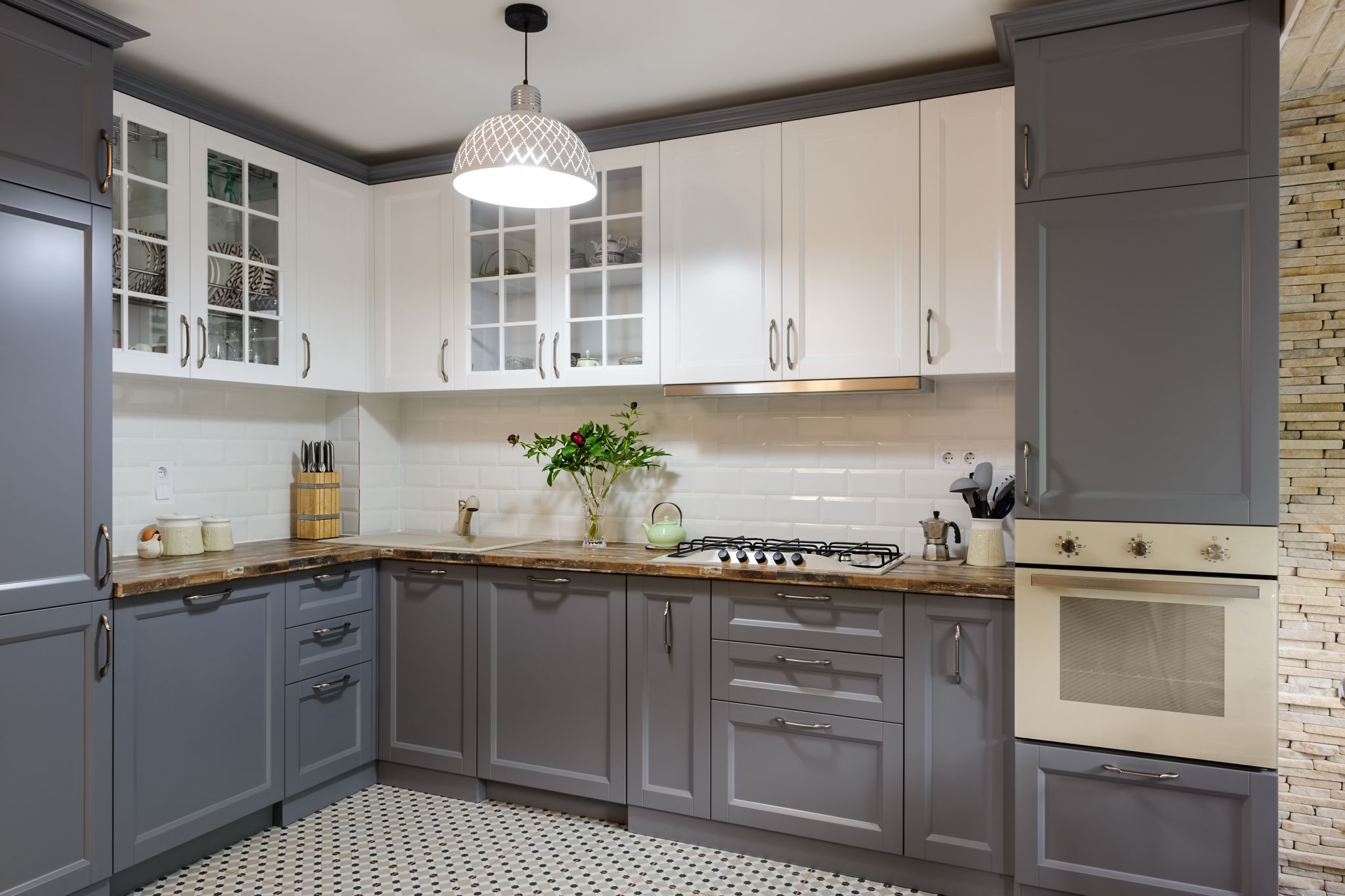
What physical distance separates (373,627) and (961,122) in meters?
2.82

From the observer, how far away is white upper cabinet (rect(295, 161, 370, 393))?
3385 millimetres

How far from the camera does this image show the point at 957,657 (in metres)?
2.48

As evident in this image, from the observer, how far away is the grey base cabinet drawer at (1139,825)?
2.16 meters

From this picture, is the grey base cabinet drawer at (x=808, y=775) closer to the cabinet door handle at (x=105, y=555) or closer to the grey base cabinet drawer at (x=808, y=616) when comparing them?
the grey base cabinet drawer at (x=808, y=616)

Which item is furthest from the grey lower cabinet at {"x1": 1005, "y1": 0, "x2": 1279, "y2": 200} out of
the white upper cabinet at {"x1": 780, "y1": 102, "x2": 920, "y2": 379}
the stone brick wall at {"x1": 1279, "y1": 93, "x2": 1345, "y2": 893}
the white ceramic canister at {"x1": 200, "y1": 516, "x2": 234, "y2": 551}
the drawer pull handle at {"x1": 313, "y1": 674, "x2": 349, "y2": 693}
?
the white ceramic canister at {"x1": 200, "y1": 516, "x2": 234, "y2": 551}

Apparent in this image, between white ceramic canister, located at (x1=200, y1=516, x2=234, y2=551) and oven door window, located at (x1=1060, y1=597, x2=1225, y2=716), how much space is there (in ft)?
9.39

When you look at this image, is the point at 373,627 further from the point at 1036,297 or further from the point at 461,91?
the point at 1036,297

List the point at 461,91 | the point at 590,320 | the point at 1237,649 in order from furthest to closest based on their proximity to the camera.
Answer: the point at 590,320 < the point at 461,91 < the point at 1237,649

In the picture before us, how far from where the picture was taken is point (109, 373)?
2418 millimetres

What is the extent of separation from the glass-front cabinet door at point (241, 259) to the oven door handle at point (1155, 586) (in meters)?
2.77

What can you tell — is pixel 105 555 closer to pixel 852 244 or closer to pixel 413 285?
pixel 413 285

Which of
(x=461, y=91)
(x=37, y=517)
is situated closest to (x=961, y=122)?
(x=461, y=91)

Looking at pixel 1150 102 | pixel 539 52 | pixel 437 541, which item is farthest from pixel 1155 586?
pixel 437 541

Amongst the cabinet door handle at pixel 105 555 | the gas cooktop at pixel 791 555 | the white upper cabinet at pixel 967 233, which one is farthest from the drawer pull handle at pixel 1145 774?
the cabinet door handle at pixel 105 555
